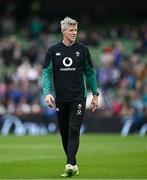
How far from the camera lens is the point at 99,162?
16453 millimetres

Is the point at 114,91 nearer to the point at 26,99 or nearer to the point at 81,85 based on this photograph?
the point at 26,99

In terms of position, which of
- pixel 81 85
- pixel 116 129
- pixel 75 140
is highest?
pixel 81 85

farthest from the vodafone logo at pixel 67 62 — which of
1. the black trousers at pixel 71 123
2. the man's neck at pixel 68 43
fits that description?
the black trousers at pixel 71 123

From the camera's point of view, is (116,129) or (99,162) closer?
(99,162)

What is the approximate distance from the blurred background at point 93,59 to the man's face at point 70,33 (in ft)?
52.5

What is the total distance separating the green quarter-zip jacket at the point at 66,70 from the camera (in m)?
13.6

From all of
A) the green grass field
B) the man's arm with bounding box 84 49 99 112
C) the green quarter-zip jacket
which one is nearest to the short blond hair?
the green quarter-zip jacket

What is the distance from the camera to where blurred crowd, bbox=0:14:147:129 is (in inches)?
1198

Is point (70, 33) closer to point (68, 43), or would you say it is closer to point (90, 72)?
point (68, 43)

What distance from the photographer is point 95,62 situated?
114 feet

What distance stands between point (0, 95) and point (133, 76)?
18.4 ft

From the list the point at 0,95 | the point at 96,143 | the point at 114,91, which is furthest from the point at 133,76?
the point at 96,143

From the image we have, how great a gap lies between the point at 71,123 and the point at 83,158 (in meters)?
4.42

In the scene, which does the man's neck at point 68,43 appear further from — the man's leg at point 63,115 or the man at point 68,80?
the man's leg at point 63,115
